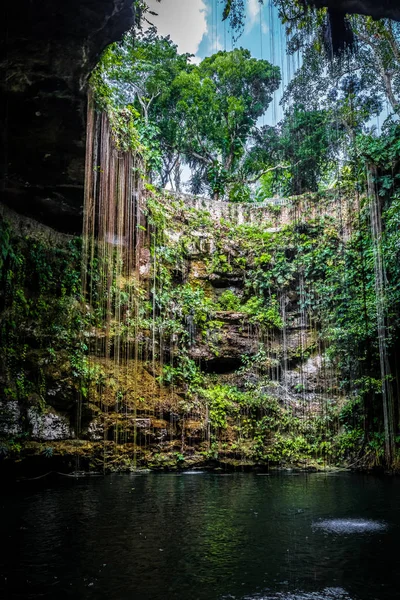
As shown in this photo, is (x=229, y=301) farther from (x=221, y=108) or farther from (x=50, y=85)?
(x=221, y=108)

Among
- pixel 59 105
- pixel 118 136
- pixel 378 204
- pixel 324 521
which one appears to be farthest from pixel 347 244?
pixel 324 521

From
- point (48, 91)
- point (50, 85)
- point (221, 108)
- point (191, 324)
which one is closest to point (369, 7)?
point (50, 85)

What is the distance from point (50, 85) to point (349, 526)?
687 cm

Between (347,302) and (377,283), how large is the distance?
159 centimetres

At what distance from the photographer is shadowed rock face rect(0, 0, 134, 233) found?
5820 mm

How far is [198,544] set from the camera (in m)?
3.88

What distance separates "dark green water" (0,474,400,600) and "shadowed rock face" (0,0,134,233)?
5.53m

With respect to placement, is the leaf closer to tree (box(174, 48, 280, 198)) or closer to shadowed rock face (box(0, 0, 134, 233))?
shadowed rock face (box(0, 0, 134, 233))

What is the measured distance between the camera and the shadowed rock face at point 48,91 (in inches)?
229

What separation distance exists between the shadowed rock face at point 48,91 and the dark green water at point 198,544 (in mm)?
5531

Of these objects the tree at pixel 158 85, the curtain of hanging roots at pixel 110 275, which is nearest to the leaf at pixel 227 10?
the curtain of hanging roots at pixel 110 275

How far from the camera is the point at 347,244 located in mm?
12680

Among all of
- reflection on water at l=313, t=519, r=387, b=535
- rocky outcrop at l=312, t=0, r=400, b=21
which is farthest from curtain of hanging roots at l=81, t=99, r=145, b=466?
reflection on water at l=313, t=519, r=387, b=535

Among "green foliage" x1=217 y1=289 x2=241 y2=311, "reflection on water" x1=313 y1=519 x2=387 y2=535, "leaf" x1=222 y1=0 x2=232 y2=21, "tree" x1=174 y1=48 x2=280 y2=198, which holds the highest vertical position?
"tree" x1=174 y1=48 x2=280 y2=198
